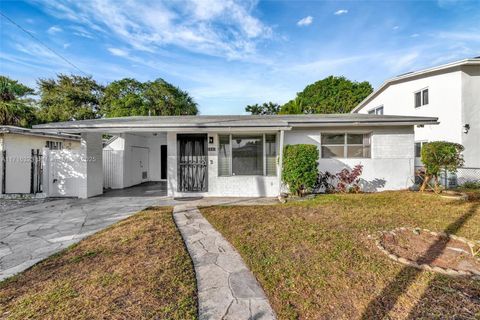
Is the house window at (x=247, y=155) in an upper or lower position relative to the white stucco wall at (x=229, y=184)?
upper

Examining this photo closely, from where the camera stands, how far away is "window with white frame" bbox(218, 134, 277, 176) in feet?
30.0

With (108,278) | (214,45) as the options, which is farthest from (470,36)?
(108,278)

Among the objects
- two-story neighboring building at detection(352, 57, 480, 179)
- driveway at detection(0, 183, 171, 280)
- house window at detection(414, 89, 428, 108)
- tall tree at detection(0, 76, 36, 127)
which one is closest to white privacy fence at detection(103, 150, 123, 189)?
driveway at detection(0, 183, 171, 280)

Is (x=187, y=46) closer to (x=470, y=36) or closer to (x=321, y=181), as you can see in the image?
(x=321, y=181)

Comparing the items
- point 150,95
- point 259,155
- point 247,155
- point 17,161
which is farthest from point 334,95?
point 17,161

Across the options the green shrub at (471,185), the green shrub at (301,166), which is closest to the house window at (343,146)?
the green shrub at (301,166)

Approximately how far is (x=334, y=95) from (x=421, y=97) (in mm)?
24876

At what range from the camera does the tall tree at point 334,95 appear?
116ft

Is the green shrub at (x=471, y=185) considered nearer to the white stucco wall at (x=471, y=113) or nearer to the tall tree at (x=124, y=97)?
the white stucco wall at (x=471, y=113)

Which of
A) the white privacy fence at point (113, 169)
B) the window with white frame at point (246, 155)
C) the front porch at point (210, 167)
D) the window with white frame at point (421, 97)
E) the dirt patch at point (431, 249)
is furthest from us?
the window with white frame at point (421, 97)

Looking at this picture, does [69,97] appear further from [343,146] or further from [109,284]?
[109,284]

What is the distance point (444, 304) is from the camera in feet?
8.32

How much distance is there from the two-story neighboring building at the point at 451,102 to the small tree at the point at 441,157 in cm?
485

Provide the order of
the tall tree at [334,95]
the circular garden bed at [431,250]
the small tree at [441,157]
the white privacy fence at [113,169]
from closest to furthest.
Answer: the circular garden bed at [431,250], the small tree at [441,157], the white privacy fence at [113,169], the tall tree at [334,95]
